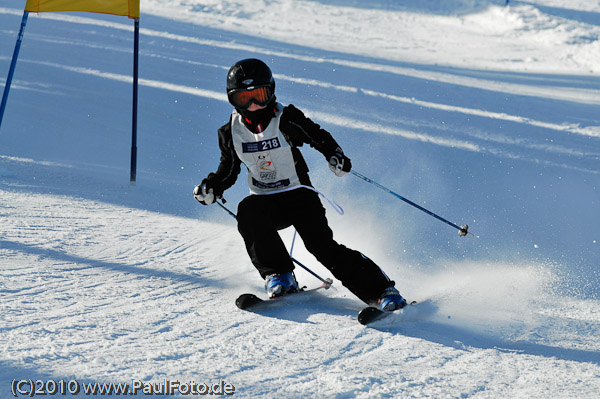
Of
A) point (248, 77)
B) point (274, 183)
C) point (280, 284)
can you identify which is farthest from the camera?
point (274, 183)

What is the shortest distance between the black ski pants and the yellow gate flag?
2921 millimetres

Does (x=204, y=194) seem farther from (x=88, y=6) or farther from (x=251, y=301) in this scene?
(x=88, y=6)

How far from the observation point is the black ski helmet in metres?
3.70

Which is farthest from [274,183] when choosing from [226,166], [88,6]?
[88,6]

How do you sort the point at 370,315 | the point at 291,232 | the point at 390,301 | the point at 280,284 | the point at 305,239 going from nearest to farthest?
1. the point at 370,315
2. the point at 390,301
3. the point at 280,284
4. the point at 305,239
5. the point at 291,232

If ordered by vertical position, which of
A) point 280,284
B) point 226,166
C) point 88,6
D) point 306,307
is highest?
point 88,6

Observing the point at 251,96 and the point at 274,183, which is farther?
the point at 274,183

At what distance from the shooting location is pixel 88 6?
5.68 meters

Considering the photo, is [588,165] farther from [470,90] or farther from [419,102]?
[470,90]

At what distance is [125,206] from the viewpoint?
5500 millimetres

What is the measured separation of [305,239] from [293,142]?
59 cm

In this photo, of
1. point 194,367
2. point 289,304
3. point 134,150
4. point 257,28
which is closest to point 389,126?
point 134,150

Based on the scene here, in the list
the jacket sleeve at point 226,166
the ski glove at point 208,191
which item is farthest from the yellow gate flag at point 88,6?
the ski glove at point 208,191

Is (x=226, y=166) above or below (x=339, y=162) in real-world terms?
below
